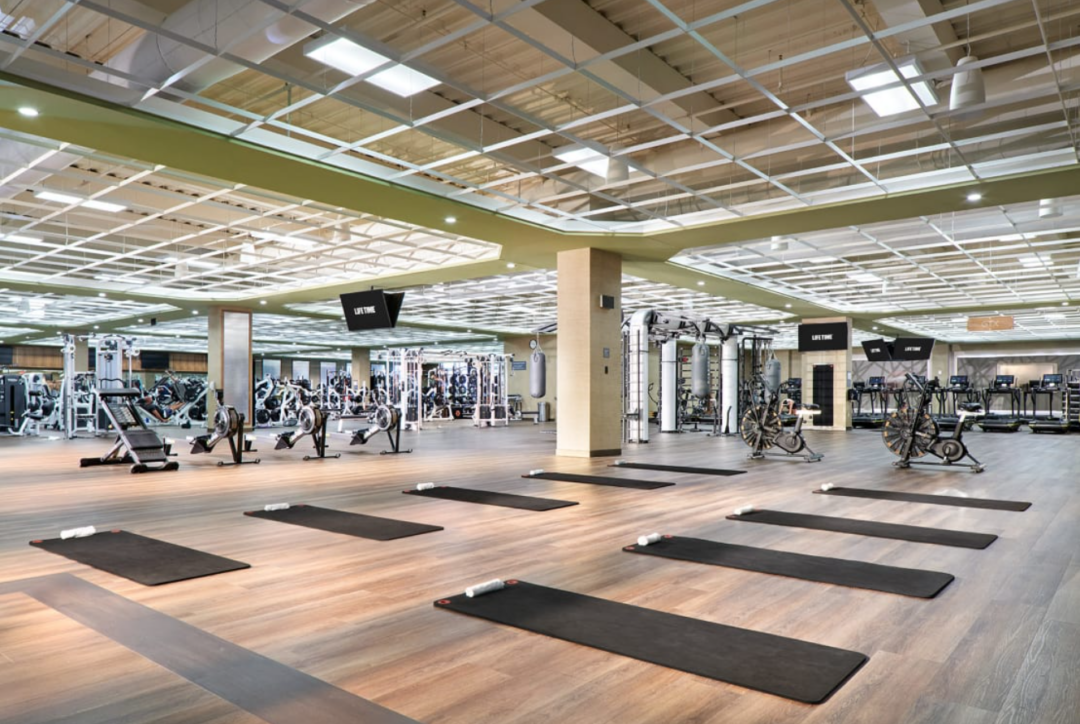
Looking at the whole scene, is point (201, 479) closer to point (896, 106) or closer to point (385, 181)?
point (385, 181)

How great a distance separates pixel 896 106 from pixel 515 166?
368 cm

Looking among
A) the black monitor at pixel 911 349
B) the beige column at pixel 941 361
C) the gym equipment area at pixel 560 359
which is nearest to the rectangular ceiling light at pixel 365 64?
the gym equipment area at pixel 560 359

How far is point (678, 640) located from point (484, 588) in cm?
101

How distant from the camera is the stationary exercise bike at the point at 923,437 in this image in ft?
30.1

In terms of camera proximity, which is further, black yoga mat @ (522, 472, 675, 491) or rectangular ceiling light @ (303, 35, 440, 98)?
black yoga mat @ (522, 472, 675, 491)

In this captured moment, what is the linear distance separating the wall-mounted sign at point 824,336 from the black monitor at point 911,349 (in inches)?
46.6

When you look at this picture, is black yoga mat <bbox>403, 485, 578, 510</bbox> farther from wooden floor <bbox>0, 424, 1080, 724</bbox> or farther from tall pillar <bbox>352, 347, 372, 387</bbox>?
tall pillar <bbox>352, 347, 372, 387</bbox>

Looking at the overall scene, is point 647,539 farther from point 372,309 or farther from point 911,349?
point 911,349

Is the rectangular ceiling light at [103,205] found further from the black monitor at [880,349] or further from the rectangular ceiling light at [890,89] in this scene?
the black monitor at [880,349]

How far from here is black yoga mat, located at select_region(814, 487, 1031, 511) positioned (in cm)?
606

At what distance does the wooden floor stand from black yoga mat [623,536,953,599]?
0.40 feet

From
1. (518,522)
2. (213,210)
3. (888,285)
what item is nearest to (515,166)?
(518,522)

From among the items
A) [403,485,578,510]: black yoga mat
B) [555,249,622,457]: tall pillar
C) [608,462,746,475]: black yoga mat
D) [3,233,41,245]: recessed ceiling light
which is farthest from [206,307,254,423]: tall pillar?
[403,485,578,510]: black yoga mat

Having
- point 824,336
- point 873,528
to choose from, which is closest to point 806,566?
point 873,528
